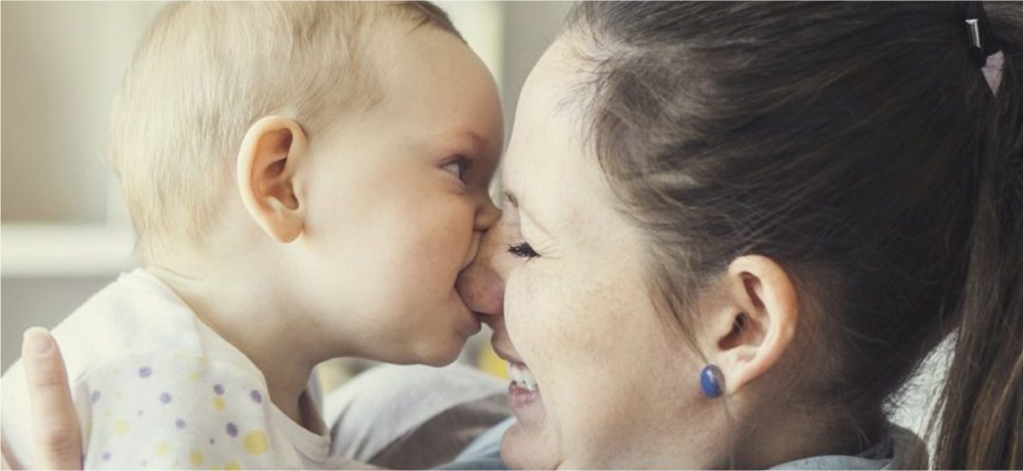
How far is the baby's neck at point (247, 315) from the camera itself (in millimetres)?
1281

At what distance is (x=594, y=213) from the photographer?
115cm

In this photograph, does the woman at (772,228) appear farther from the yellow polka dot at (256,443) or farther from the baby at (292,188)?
the yellow polka dot at (256,443)

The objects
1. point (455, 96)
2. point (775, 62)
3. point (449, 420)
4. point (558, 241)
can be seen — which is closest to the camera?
point (775, 62)

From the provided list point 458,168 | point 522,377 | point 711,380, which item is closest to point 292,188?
point 458,168

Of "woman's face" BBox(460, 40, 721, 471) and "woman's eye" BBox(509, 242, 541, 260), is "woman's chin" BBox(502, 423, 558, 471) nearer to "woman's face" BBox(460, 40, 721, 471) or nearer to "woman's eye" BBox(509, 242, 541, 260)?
"woman's face" BBox(460, 40, 721, 471)

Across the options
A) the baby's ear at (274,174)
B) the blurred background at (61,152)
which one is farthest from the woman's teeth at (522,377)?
the blurred background at (61,152)

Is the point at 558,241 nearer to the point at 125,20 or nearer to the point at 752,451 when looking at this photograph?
the point at 752,451

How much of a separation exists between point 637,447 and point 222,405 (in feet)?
1.11

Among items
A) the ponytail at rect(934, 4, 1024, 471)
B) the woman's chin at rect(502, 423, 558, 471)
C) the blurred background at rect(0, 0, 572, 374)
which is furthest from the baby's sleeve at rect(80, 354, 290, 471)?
the blurred background at rect(0, 0, 572, 374)

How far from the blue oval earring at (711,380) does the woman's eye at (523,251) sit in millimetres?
172

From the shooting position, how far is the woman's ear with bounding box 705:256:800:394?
1.08 meters

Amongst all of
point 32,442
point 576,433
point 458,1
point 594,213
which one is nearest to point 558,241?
point 594,213

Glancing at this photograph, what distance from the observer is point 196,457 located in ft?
3.66

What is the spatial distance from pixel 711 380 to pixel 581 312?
0.12 m
